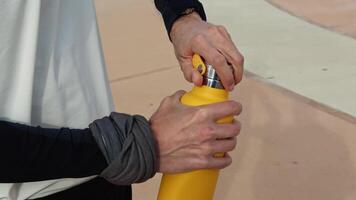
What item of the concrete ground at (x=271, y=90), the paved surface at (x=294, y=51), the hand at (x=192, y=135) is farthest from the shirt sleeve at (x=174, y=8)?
the paved surface at (x=294, y=51)

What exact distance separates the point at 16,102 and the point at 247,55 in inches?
164

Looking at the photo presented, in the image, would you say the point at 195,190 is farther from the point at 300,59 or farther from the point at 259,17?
the point at 259,17

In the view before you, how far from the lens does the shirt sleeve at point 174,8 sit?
168cm

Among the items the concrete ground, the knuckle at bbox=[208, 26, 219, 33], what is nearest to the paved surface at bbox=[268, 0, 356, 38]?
the concrete ground

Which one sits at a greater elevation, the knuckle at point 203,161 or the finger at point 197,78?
the finger at point 197,78

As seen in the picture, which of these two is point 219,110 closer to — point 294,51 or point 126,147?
point 126,147

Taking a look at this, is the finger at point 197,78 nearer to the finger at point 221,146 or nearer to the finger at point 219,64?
the finger at point 219,64

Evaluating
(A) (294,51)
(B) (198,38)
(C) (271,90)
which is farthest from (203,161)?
(A) (294,51)

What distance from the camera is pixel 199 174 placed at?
1.46m

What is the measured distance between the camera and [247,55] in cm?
539

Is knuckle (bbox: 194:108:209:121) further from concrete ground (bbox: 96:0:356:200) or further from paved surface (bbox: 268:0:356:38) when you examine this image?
paved surface (bbox: 268:0:356:38)

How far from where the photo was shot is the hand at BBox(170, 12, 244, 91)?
1476mm

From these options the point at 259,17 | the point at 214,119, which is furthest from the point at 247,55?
the point at 214,119

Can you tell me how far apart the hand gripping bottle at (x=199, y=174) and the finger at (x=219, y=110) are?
72mm
